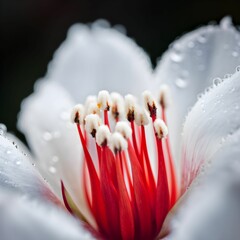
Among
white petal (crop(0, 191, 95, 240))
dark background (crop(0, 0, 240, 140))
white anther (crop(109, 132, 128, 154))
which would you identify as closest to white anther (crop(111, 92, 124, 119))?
white anther (crop(109, 132, 128, 154))

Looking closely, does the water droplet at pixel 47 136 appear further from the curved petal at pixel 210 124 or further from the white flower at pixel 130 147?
the curved petal at pixel 210 124

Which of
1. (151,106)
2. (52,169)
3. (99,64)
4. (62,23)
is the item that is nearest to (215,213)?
(151,106)

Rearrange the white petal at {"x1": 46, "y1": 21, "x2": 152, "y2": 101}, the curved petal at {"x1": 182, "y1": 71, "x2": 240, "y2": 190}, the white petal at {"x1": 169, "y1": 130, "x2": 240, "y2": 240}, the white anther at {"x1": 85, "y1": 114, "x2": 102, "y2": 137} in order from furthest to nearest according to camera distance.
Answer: the white petal at {"x1": 46, "y1": 21, "x2": 152, "y2": 101}, the white anther at {"x1": 85, "y1": 114, "x2": 102, "y2": 137}, the curved petal at {"x1": 182, "y1": 71, "x2": 240, "y2": 190}, the white petal at {"x1": 169, "y1": 130, "x2": 240, "y2": 240}

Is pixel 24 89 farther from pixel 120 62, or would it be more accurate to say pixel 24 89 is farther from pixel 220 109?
pixel 220 109

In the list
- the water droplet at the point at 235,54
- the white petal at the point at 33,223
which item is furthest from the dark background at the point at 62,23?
the white petal at the point at 33,223

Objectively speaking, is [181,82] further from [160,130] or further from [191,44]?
[160,130]

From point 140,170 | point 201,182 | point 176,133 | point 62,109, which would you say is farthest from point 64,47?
point 201,182

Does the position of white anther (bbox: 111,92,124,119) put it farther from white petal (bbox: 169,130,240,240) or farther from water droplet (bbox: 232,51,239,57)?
white petal (bbox: 169,130,240,240)
